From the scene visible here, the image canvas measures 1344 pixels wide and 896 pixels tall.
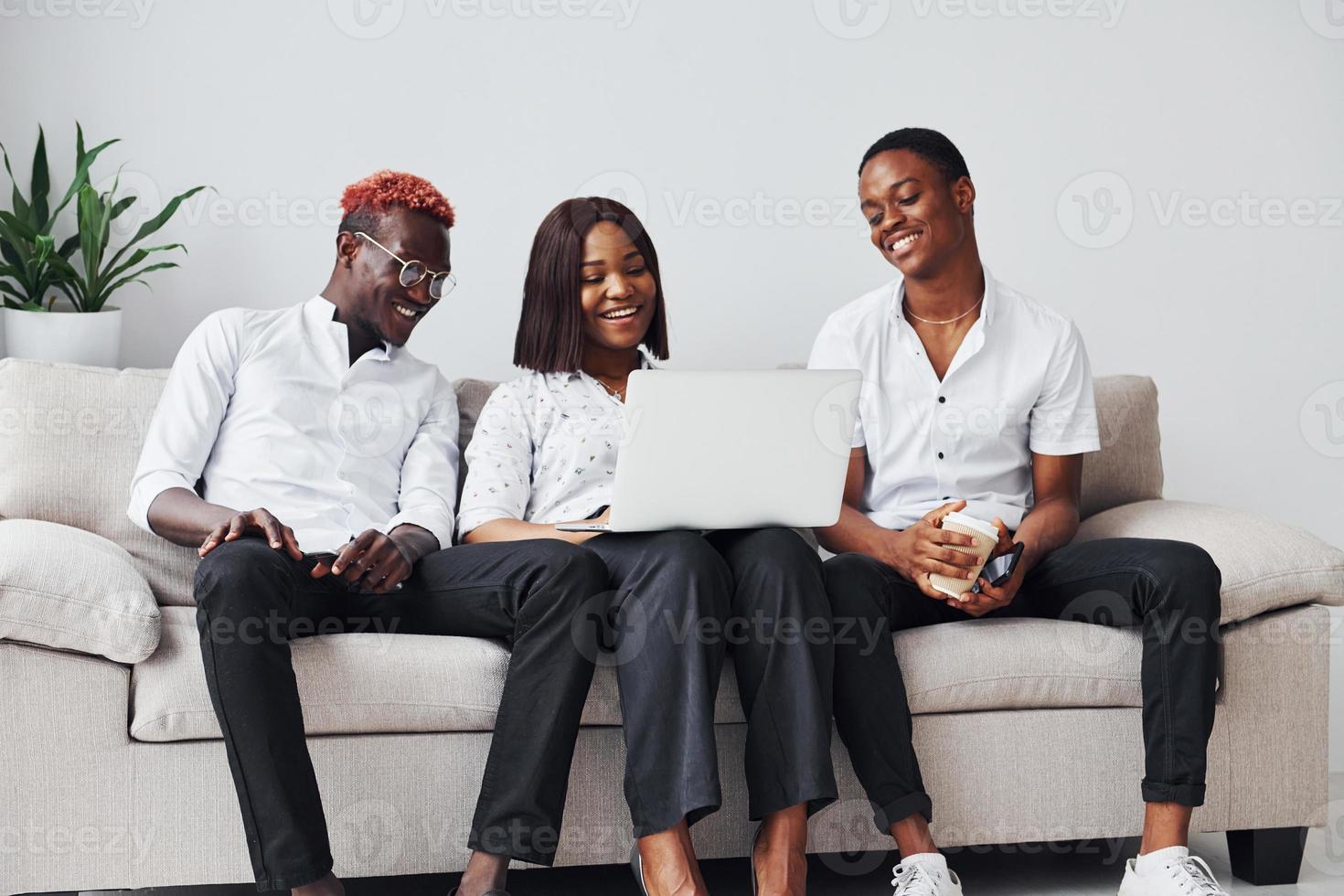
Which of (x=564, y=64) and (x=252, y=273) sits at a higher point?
(x=564, y=64)

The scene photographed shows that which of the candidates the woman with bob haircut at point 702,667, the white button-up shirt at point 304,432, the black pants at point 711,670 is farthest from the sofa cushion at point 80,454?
the black pants at point 711,670

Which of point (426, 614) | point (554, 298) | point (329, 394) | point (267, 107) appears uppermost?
point (267, 107)

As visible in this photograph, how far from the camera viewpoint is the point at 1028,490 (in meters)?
2.30

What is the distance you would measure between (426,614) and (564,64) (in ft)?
4.79

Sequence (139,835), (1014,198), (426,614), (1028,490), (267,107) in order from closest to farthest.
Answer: (139,835) → (426,614) → (1028,490) → (267,107) → (1014,198)

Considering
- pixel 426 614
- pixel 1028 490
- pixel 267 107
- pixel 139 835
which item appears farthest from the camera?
pixel 267 107

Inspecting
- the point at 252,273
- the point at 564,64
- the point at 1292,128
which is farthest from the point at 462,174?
the point at 1292,128

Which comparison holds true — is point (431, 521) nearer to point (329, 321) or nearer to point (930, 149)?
point (329, 321)

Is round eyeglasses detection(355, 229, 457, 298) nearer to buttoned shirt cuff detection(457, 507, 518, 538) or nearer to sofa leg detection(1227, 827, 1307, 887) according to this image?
buttoned shirt cuff detection(457, 507, 518, 538)

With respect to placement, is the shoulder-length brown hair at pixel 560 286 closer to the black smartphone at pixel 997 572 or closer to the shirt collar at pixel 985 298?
the shirt collar at pixel 985 298

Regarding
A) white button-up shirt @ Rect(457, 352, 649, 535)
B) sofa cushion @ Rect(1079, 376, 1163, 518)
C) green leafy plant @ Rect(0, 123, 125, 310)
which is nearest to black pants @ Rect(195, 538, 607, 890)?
white button-up shirt @ Rect(457, 352, 649, 535)

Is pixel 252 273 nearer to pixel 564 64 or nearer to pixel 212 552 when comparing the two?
pixel 564 64

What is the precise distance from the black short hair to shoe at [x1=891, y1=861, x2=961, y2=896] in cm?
119

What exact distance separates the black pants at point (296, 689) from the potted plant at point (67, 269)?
0.96 metres
